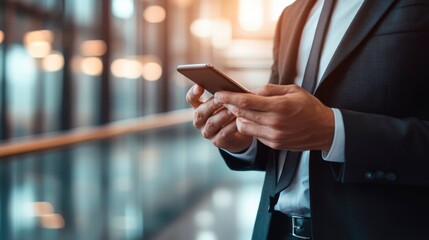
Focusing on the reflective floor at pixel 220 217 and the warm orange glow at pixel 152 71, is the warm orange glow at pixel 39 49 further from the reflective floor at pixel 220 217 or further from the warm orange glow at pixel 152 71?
the warm orange glow at pixel 152 71

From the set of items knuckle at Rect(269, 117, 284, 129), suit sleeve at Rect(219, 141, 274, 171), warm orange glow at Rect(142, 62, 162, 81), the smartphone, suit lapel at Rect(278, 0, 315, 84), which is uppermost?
suit lapel at Rect(278, 0, 315, 84)

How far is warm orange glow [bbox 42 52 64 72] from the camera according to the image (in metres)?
5.02

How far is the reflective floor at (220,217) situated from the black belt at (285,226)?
2507mm

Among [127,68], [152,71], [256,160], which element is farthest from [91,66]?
[256,160]

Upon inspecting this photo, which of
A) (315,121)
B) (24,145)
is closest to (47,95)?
(24,145)

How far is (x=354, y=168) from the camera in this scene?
857 mm

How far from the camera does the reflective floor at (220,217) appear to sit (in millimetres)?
3713

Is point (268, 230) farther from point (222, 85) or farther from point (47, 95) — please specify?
point (47, 95)

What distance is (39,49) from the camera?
4.86m

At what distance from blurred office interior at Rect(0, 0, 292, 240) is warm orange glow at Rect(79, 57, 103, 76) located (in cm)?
1

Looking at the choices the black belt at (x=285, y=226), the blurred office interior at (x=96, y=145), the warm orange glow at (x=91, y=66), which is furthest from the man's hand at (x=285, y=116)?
the warm orange glow at (x=91, y=66)

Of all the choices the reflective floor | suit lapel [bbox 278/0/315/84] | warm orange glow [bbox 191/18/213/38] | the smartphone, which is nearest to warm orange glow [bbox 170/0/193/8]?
warm orange glow [bbox 191/18/213/38]

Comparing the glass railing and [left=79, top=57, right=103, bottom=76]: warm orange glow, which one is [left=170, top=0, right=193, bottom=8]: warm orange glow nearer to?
[left=79, top=57, right=103, bottom=76]: warm orange glow

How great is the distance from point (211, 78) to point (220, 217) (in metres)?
3.55
